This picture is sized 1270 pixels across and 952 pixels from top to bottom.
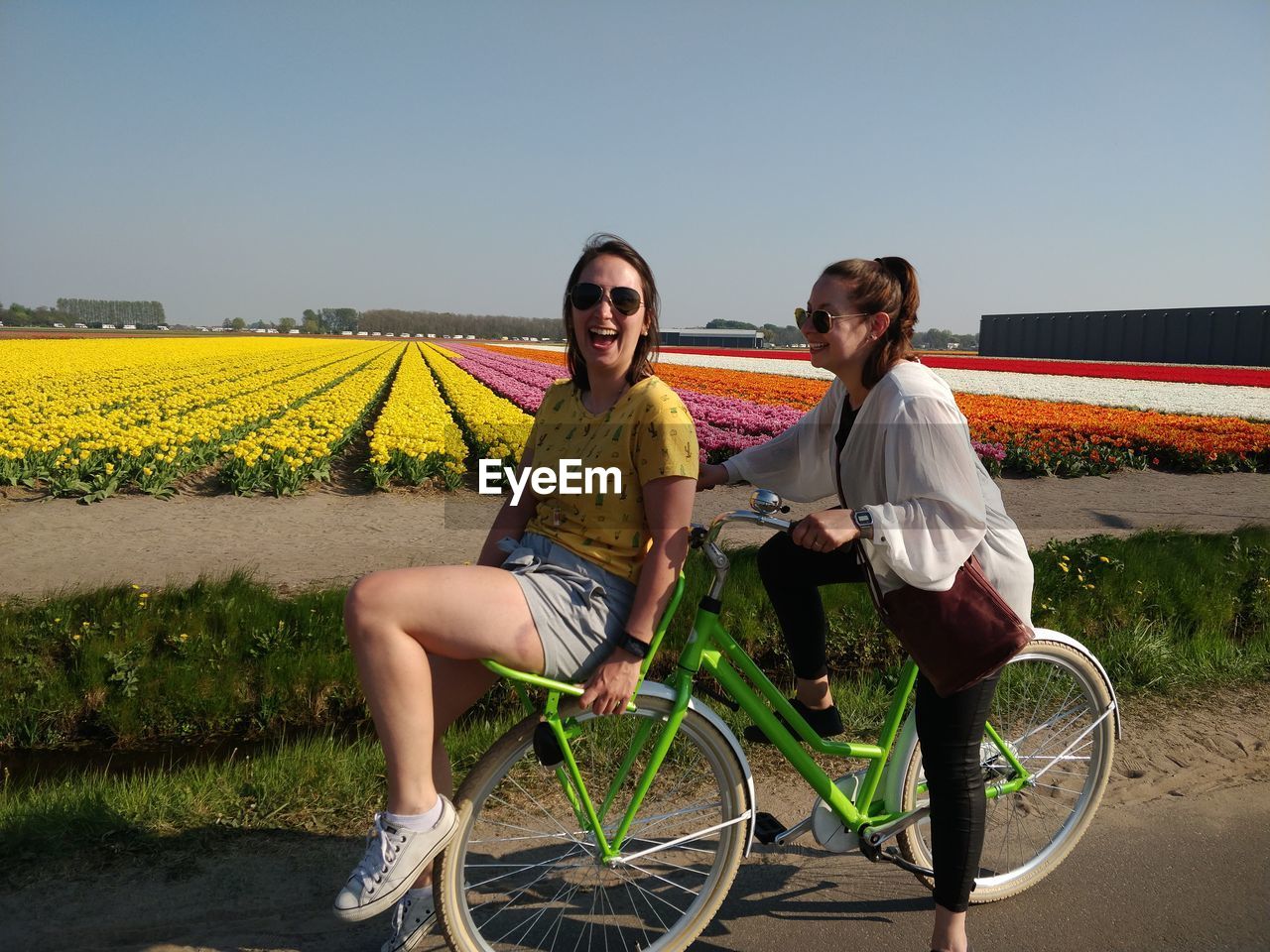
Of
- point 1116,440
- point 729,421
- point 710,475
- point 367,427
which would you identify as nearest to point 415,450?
point 367,427

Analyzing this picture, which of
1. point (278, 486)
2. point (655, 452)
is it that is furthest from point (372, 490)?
point (655, 452)

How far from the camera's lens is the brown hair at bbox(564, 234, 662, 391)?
7.19 ft

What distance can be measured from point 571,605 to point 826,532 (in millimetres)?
588

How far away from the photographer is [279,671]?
168 inches

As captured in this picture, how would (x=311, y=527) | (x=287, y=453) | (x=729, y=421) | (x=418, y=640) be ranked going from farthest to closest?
1. (x=729, y=421)
2. (x=287, y=453)
3. (x=311, y=527)
4. (x=418, y=640)

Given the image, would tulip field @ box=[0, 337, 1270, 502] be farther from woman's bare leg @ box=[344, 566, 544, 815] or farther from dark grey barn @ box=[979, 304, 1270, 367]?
dark grey barn @ box=[979, 304, 1270, 367]

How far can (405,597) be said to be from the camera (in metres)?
1.79

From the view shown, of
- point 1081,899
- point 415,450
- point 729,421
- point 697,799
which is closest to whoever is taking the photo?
point 1081,899

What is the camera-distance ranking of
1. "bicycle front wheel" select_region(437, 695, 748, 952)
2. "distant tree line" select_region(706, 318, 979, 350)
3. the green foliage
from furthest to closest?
"distant tree line" select_region(706, 318, 979, 350) < the green foliage < "bicycle front wheel" select_region(437, 695, 748, 952)

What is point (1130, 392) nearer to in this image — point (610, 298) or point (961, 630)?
point (961, 630)

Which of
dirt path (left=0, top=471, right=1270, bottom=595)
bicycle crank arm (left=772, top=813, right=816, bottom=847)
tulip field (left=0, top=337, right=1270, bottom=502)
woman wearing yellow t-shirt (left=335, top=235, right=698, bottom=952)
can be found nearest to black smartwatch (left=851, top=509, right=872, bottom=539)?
woman wearing yellow t-shirt (left=335, top=235, right=698, bottom=952)

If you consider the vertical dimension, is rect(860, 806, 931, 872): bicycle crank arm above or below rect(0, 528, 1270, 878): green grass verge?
above

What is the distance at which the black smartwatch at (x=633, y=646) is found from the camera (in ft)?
6.52

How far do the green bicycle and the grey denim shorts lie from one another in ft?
0.26
